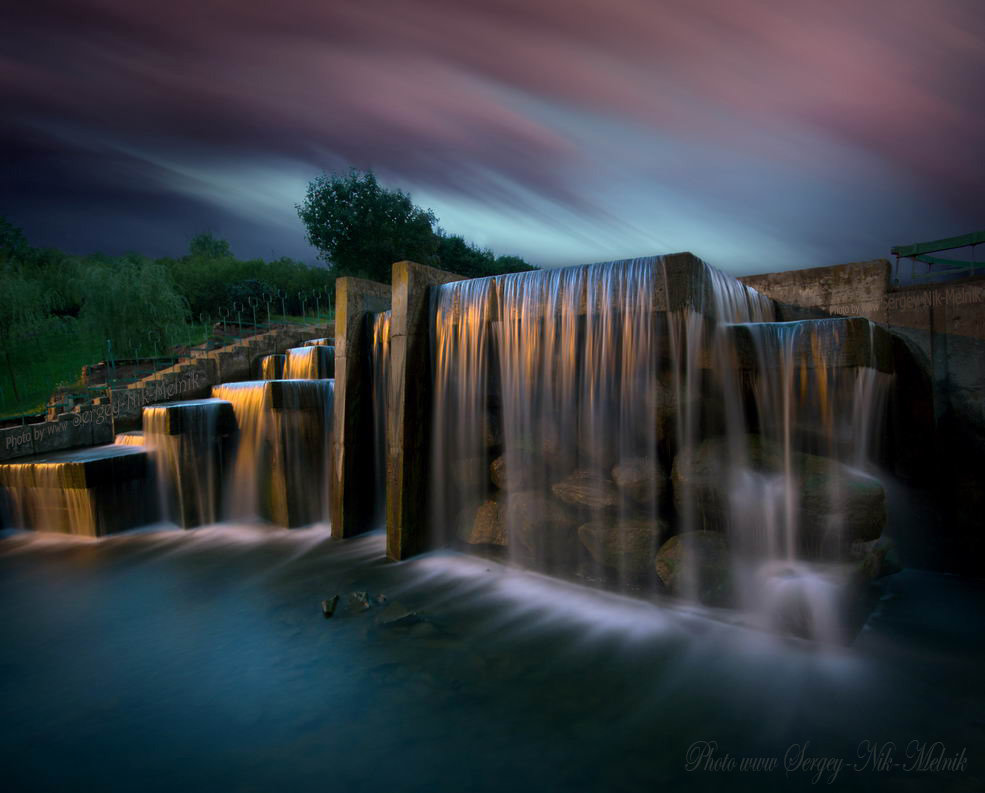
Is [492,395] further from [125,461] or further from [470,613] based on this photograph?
[125,461]

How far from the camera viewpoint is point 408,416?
8602 mm

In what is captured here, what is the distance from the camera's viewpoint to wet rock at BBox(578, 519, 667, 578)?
678 centimetres

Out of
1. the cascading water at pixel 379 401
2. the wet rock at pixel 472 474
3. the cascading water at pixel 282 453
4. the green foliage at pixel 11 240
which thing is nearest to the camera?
the wet rock at pixel 472 474

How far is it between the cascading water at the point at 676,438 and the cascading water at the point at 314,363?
273 inches

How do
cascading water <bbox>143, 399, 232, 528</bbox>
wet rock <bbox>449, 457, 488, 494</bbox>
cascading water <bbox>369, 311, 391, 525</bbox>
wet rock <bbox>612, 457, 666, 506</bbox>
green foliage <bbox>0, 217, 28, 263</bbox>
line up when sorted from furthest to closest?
green foliage <bbox>0, 217, 28, 263</bbox>, cascading water <bbox>143, 399, 232, 528</bbox>, cascading water <bbox>369, 311, 391, 525</bbox>, wet rock <bbox>449, 457, 488, 494</bbox>, wet rock <bbox>612, 457, 666, 506</bbox>

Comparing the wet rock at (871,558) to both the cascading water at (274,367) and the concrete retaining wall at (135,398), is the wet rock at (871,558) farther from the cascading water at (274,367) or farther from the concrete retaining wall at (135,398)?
the concrete retaining wall at (135,398)

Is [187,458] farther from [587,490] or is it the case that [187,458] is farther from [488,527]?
[587,490]

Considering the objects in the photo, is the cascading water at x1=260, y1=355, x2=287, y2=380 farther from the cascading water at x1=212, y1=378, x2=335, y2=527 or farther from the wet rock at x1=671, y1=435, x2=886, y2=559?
the wet rock at x1=671, y1=435, x2=886, y2=559

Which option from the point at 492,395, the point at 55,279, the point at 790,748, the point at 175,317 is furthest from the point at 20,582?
the point at 55,279

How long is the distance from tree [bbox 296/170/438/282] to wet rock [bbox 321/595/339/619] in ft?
110

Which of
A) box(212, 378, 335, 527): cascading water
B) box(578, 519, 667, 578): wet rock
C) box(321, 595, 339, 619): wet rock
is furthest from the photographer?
box(212, 378, 335, 527): cascading water

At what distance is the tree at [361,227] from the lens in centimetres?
3784

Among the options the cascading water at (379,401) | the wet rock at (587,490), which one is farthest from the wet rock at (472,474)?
the cascading water at (379,401)

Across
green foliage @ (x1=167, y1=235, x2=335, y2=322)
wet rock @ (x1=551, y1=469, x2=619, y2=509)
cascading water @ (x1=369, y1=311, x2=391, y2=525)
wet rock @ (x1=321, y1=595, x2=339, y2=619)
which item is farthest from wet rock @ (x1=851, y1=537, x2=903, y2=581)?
green foliage @ (x1=167, y1=235, x2=335, y2=322)
